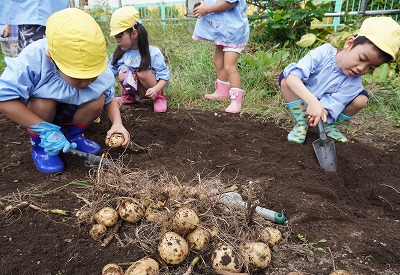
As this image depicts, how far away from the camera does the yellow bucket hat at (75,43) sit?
201cm

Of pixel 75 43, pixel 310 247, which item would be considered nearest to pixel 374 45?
pixel 310 247

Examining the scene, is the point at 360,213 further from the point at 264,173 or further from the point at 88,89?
the point at 88,89

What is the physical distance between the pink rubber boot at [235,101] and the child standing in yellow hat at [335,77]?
0.73 metres

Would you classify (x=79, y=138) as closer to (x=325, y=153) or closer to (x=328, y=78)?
(x=325, y=153)

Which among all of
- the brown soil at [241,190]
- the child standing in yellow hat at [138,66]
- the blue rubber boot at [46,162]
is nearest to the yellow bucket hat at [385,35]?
the brown soil at [241,190]

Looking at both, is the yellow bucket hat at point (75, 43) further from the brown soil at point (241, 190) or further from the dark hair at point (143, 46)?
the dark hair at point (143, 46)

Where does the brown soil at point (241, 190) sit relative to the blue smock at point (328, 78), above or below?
below

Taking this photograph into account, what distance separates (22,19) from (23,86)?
4.46 ft

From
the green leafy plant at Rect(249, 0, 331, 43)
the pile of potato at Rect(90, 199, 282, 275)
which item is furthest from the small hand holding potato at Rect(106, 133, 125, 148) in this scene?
the green leafy plant at Rect(249, 0, 331, 43)

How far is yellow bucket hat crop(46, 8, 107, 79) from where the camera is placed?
79.0 inches

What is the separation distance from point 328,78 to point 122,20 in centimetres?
193

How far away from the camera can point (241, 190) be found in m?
2.19

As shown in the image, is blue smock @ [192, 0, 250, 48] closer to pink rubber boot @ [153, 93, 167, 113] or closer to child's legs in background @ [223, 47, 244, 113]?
child's legs in background @ [223, 47, 244, 113]

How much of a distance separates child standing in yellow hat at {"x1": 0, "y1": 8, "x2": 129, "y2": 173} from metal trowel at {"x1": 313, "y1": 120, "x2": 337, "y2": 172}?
1416mm
